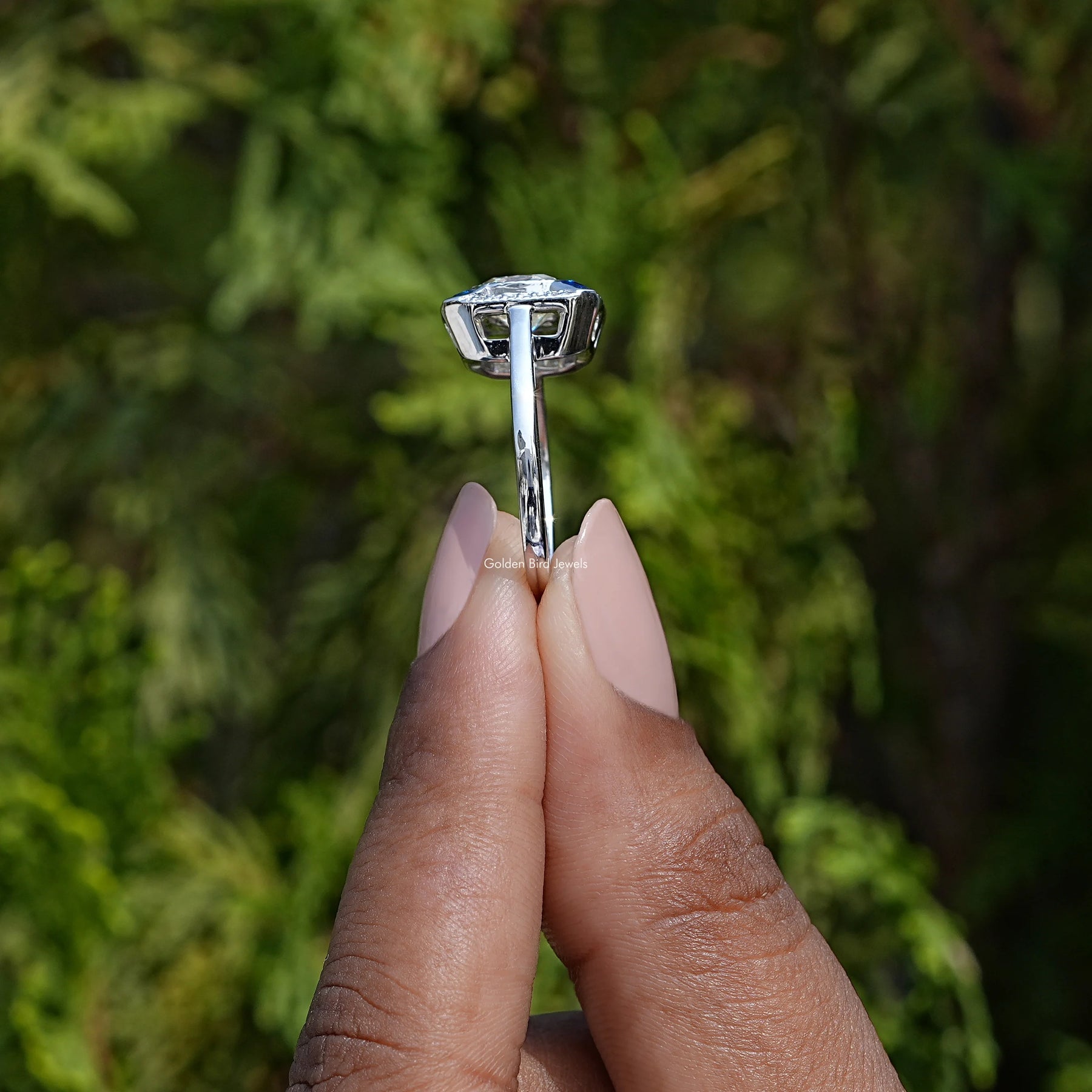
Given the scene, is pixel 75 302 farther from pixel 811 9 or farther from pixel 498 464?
pixel 811 9

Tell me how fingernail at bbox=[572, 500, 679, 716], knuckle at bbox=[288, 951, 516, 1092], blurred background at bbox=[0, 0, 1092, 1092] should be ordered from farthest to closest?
blurred background at bbox=[0, 0, 1092, 1092]
fingernail at bbox=[572, 500, 679, 716]
knuckle at bbox=[288, 951, 516, 1092]

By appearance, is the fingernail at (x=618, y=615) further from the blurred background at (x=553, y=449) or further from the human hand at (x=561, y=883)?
the blurred background at (x=553, y=449)

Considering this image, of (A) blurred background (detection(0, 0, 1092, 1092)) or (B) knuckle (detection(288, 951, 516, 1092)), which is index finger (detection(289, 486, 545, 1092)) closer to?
(B) knuckle (detection(288, 951, 516, 1092))

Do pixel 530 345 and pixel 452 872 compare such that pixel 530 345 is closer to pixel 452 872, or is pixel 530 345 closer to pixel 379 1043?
pixel 452 872

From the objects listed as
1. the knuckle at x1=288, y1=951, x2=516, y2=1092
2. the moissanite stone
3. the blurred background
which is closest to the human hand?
the knuckle at x1=288, y1=951, x2=516, y2=1092

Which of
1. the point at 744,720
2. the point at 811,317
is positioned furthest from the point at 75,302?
the point at 744,720

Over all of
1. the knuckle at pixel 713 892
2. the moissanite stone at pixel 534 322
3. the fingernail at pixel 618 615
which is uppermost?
the moissanite stone at pixel 534 322

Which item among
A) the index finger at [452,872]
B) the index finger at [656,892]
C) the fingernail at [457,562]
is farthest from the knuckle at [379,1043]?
the fingernail at [457,562]
